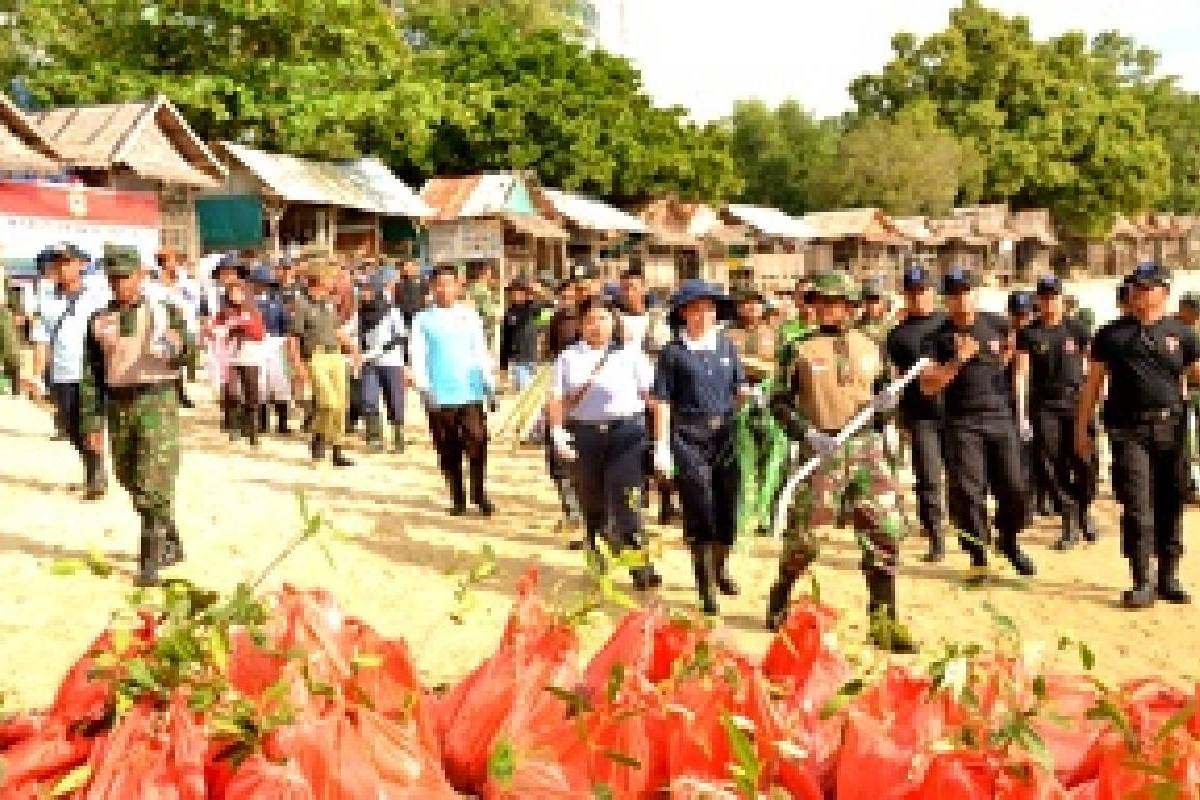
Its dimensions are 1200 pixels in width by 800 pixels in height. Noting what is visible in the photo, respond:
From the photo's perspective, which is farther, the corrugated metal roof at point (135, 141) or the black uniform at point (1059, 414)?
the corrugated metal roof at point (135, 141)

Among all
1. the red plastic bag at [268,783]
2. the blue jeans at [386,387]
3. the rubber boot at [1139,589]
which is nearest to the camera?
the red plastic bag at [268,783]

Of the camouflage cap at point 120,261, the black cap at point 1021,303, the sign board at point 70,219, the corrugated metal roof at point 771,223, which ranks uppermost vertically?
the corrugated metal roof at point 771,223

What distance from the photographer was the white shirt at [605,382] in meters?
6.41

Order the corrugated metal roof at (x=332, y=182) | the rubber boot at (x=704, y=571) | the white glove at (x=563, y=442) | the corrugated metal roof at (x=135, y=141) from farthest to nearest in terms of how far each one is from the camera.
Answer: the corrugated metal roof at (x=332, y=182) < the corrugated metal roof at (x=135, y=141) < the white glove at (x=563, y=442) < the rubber boot at (x=704, y=571)

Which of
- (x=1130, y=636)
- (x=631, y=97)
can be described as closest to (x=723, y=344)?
(x=1130, y=636)

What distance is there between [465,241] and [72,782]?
29.6 metres

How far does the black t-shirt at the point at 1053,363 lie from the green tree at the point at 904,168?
140ft

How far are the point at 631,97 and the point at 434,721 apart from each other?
37.9 metres

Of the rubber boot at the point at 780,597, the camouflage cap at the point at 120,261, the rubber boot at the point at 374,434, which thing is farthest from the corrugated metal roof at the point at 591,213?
the rubber boot at the point at 780,597

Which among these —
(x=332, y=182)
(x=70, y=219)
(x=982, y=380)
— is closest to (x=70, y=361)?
(x=982, y=380)

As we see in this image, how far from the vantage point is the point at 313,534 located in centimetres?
179

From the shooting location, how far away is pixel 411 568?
7.11m

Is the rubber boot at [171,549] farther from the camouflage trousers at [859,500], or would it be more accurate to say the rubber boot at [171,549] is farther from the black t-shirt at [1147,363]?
the black t-shirt at [1147,363]

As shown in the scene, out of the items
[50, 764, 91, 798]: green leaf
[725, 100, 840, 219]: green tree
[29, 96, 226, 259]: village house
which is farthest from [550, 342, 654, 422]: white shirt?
[725, 100, 840, 219]: green tree
